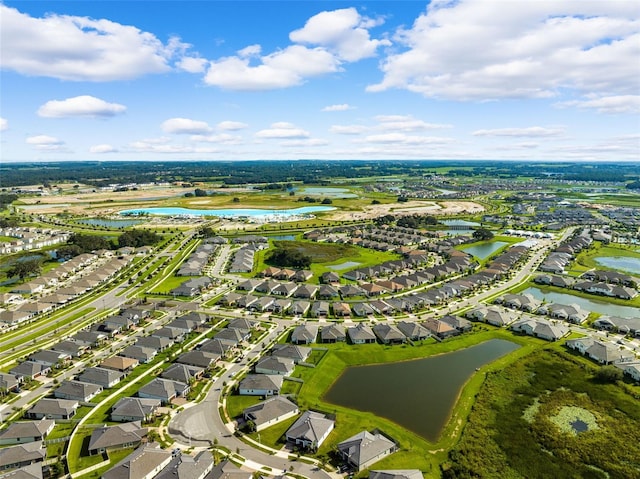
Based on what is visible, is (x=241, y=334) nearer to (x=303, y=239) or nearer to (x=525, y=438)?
(x=525, y=438)

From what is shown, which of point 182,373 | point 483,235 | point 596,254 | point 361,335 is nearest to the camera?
point 182,373

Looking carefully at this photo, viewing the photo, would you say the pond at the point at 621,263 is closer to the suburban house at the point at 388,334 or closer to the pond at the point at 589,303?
the pond at the point at 589,303

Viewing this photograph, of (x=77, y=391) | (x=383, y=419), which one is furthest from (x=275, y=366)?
(x=77, y=391)

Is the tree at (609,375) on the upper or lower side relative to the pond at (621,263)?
lower

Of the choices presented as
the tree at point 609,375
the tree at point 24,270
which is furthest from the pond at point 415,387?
the tree at point 24,270

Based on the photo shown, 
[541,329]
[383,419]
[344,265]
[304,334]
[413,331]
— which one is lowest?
[383,419]

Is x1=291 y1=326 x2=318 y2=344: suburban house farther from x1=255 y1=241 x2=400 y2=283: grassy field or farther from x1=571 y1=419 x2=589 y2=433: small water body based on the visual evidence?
x1=571 y1=419 x2=589 y2=433: small water body

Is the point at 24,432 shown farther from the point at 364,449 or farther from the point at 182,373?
the point at 364,449

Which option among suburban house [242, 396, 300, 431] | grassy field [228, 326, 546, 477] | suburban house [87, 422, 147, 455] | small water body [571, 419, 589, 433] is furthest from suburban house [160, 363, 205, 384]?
small water body [571, 419, 589, 433]
